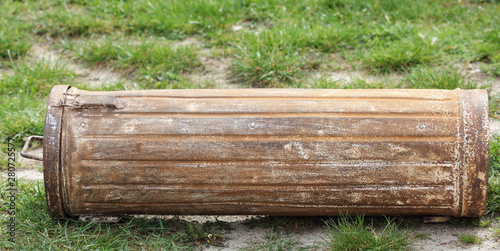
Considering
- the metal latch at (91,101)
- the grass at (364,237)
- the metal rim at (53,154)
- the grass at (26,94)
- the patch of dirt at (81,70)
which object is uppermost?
the metal latch at (91,101)

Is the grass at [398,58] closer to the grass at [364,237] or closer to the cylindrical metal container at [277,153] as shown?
the cylindrical metal container at [277,153]

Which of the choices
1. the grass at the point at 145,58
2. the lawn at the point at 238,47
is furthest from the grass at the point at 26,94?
the grass at the point at 145,58

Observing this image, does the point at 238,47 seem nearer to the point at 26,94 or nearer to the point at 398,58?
the point at 398,58

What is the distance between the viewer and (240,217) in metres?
3.04

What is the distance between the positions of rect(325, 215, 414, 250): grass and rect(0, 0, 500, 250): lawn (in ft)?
3.10

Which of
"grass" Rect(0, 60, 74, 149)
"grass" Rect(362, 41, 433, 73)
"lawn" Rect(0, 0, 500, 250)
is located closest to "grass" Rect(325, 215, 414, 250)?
"lawn" Rect(0, 0, 500, 250)

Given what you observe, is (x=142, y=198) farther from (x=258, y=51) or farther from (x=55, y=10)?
(x=55, y=10)

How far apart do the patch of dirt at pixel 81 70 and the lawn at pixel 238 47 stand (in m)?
0.01

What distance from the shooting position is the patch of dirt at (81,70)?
4492 mm

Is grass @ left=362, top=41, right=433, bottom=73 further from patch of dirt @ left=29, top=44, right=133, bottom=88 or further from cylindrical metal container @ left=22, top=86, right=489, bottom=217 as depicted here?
patch of dirt @ left=29, top=44, right=133, bottom=88

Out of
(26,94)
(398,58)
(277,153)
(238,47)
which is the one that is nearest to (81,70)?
(26,94)

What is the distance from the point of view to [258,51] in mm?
4402

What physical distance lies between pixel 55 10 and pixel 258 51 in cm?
247

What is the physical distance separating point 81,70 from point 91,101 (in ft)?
7.23
